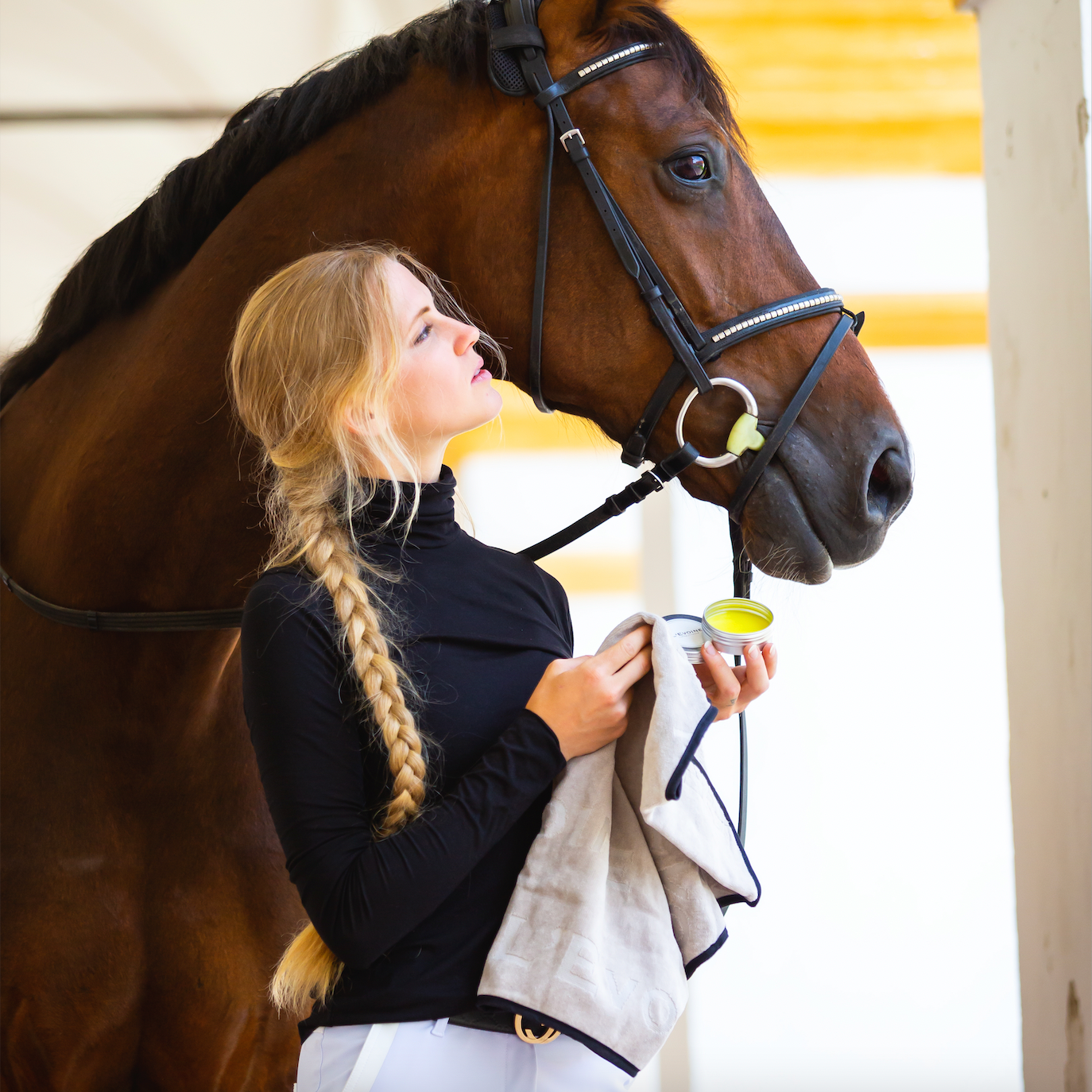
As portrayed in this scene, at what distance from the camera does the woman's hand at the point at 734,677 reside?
2.61ft

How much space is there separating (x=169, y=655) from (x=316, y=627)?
528mm

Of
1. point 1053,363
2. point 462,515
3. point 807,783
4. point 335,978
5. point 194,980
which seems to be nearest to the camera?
point 335,978

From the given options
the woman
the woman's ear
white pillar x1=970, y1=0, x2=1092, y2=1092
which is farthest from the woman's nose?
white pillar x1=970, y1=0, x2=1092, y2=1092

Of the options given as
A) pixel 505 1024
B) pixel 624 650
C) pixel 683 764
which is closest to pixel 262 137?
pixel 624 650

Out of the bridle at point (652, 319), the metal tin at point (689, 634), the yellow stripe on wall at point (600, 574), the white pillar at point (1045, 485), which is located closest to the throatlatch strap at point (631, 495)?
the bridle at point (652, 319)

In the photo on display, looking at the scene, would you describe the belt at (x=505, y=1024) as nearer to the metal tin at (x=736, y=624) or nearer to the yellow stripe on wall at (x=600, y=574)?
the metal tin at (x=736, y=624)

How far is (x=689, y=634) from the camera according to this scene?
0.84 meters

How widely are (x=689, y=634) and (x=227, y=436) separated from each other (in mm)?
623

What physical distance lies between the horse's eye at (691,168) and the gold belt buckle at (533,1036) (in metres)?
0.86

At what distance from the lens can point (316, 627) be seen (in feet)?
2.47

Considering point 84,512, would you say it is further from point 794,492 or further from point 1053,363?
point 1053,363

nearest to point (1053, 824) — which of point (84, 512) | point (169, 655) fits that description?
point (169, 655)

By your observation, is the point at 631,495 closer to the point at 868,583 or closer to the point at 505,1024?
the point at 505,1024

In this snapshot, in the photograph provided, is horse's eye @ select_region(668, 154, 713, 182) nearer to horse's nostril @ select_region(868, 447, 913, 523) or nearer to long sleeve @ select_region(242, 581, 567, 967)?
horse's nostril @ select_region(868, 447, 913, 523)
